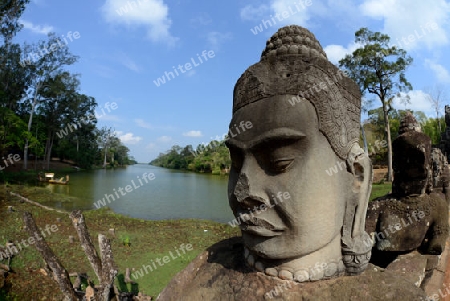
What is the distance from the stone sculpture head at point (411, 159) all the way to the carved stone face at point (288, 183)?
1.61 meters

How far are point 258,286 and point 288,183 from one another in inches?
26.1

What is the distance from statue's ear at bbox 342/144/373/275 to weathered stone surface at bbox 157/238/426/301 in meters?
0.09

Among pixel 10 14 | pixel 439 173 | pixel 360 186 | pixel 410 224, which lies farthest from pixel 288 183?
pixel 10 14

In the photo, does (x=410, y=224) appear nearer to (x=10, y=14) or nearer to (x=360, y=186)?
(x=360, y=186)

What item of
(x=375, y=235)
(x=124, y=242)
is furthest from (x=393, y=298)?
(x=124, y=242)

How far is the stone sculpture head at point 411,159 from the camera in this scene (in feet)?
9.80

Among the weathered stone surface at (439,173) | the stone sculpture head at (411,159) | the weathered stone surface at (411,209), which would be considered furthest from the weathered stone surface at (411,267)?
the weathered stone surface at (439,173)

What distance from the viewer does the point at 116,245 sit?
769cm

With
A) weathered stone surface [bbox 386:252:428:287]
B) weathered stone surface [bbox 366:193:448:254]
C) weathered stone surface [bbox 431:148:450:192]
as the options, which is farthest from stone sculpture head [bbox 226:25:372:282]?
weathered stone surface [bbox 431:148:450:192]

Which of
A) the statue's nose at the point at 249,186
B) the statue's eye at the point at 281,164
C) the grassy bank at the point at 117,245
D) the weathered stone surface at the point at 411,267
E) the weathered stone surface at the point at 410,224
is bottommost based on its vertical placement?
the grassy bank at the point at 117,245

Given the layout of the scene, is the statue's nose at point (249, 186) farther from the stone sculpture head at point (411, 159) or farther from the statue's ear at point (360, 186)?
the stone sculpture head at point (411, 159)

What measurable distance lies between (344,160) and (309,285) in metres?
0.78

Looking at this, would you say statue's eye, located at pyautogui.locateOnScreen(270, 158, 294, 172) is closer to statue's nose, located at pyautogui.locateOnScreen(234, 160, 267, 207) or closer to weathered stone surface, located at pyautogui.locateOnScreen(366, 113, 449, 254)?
statue's nose, located at pyautogui.locateOnScreen(234, 160, 267, 207)

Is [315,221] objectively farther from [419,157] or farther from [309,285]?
[419,157]
